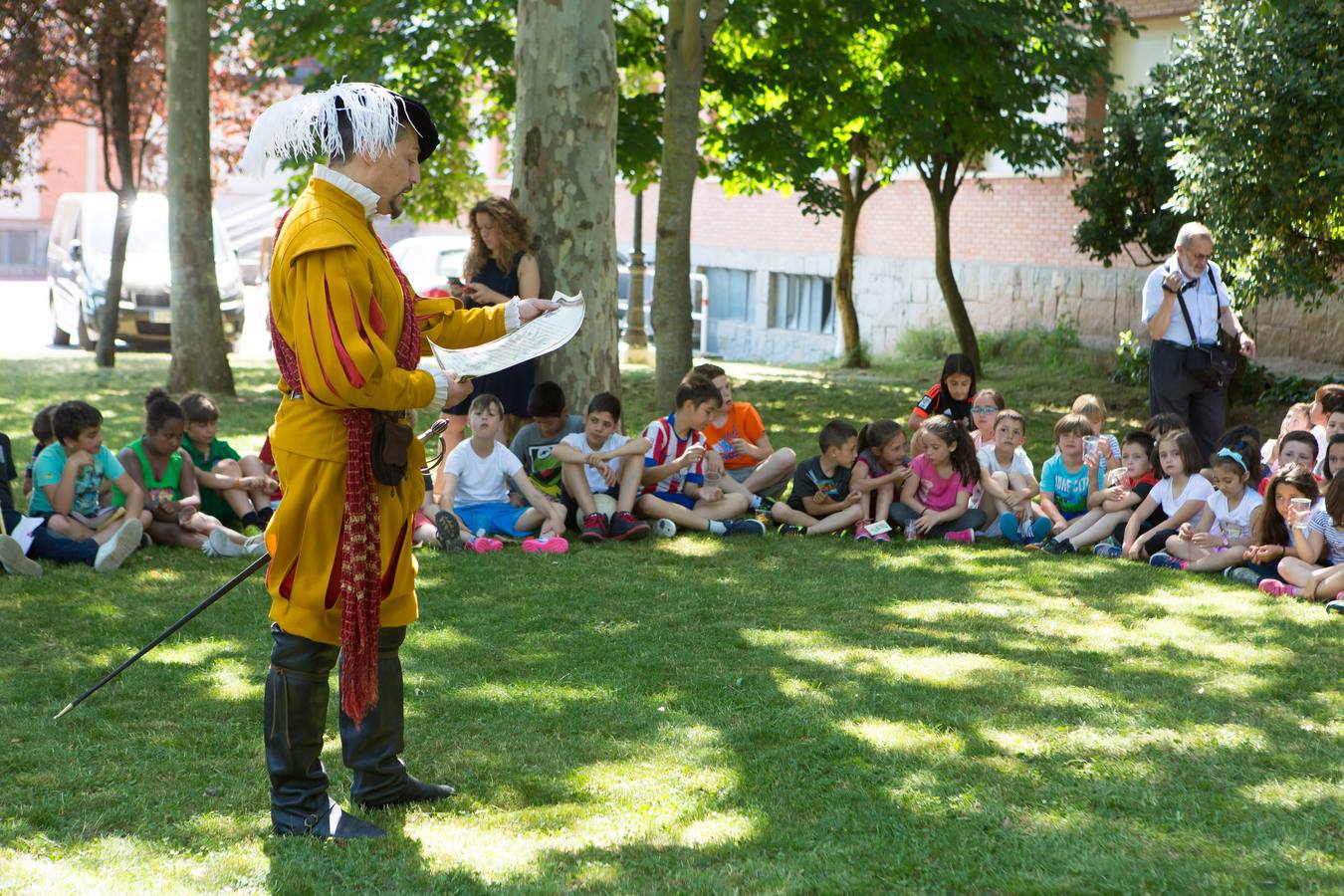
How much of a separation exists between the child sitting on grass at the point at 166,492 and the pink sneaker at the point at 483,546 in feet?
3.68

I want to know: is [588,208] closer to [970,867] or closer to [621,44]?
[970,867]

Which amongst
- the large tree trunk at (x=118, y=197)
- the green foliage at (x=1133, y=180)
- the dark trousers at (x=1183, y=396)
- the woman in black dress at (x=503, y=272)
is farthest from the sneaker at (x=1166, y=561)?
the large tree trunk at (x=118, y=197)

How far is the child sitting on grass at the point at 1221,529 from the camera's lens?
8.00 meters

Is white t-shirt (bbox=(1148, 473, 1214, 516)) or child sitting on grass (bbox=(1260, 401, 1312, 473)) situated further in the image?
child sitting on grass (bbox=(1260, 401, 1312, 473))

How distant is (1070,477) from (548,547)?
10.5ft

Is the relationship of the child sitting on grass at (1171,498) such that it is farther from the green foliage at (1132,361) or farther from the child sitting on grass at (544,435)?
the green foliage at (1132,361)

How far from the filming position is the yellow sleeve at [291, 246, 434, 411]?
154 inches

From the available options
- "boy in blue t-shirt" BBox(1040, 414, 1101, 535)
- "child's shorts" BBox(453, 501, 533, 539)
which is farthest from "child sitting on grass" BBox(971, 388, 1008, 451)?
"child's shorts" BBox(453, 501, 533, 539)

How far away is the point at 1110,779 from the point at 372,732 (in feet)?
7.29

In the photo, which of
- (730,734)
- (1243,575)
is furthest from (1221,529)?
(730,734)

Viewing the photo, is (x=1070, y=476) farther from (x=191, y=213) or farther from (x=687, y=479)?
(x=191, y=213)

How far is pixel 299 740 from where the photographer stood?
415cm

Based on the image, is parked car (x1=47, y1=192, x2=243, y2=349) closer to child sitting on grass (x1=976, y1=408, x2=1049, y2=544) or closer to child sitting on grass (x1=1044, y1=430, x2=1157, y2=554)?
child sitting on grass (x1=976, y1=408, x2=1049, y2=544)

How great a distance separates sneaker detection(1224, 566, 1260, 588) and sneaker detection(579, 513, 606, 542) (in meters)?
3.44
